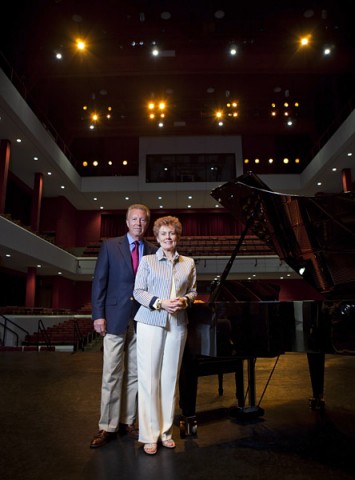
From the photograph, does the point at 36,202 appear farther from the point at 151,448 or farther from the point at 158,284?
the point at 151,448

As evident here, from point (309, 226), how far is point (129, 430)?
174cm

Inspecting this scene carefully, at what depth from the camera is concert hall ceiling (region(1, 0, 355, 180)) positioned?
10.0 metres

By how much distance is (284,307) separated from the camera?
2047 mm

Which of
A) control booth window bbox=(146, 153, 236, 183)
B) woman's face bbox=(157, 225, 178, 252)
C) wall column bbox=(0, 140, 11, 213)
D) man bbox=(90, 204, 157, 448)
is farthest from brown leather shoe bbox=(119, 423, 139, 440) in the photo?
control booth window bbox=(146, 153, 236, 183)

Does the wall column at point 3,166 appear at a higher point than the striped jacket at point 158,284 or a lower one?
higher

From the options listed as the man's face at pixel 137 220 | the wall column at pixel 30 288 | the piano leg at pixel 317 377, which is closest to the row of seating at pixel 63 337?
the wall column at pixel 30 288

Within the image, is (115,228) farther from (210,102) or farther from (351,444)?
(351,444)

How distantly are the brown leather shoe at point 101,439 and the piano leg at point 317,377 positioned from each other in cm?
159

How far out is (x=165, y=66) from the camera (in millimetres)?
10914

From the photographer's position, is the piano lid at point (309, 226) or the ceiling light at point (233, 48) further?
the ceiling light at point (233, 48)

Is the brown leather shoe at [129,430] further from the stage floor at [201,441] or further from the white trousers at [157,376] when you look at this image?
the white trousers at [157,376]

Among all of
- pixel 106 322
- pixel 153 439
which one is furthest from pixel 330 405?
pixel 106 322

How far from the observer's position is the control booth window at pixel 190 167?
1530 centimetres

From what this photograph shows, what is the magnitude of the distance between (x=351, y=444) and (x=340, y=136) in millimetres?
10729
